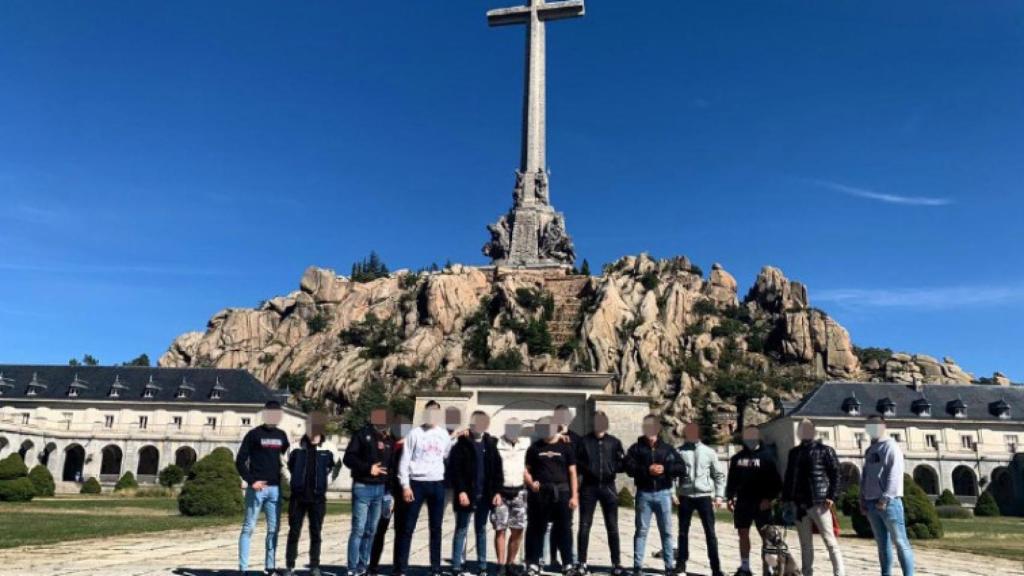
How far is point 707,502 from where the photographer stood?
10.1 meters

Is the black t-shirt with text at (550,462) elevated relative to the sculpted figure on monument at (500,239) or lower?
lower

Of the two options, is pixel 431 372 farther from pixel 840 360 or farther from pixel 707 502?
pixel 707 502

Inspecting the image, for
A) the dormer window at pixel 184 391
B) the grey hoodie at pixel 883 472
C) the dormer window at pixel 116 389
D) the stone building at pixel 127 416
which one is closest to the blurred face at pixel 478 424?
the grey hoodie at pixel 883 472

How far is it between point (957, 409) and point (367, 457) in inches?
2344

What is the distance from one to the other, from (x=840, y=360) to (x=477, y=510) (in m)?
74.1

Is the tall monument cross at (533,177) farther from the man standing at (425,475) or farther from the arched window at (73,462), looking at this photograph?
the man standing at (425,475)

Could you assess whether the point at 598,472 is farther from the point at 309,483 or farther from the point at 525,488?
the point at 309,483

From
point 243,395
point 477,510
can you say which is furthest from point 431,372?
point 477,510

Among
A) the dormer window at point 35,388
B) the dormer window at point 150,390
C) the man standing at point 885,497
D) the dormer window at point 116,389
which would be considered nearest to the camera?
the man standing at point 885,497

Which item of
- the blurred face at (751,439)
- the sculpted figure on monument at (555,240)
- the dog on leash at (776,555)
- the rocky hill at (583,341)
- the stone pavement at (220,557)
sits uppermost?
the sculpted figure on monument at (555,240)

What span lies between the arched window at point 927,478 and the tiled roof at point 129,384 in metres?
49.9

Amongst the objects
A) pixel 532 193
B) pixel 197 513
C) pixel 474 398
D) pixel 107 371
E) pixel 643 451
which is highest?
pixel 532 193

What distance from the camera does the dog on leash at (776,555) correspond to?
29.6 ft

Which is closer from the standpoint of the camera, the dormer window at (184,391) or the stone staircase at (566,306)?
the dormer window at (184,391)
